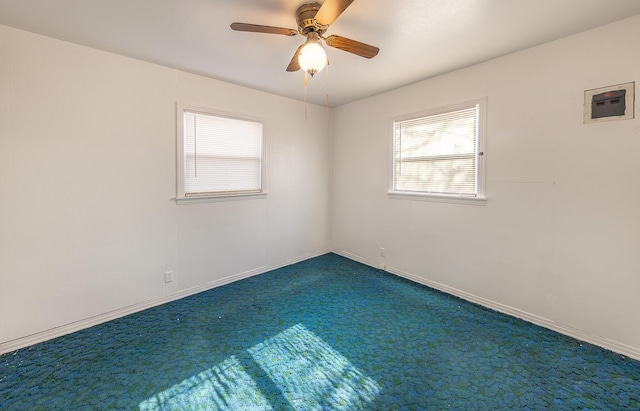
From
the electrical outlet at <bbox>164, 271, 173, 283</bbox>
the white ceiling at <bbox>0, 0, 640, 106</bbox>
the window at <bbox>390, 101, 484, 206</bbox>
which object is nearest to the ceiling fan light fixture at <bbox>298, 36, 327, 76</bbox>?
the white ceiling at <bbox>0, 0, 640, 106</bbox>

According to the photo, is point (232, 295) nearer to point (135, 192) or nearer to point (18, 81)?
point (135, 192)

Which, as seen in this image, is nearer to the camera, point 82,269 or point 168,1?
point 168,1

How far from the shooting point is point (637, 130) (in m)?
2.01

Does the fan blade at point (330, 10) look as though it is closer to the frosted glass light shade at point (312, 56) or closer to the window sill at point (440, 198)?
the frosted glass light shade at point (312, 56)

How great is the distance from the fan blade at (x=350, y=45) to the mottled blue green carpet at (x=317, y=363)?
7.65 feet

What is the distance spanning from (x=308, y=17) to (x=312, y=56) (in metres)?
0.32

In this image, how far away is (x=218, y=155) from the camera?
131 inches

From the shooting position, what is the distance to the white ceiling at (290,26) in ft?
6.08

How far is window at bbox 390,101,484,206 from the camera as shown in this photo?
9.54 ft

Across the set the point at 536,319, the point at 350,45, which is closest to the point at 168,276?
the point at 350,45

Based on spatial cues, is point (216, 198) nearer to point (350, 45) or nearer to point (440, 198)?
point (350, 45)

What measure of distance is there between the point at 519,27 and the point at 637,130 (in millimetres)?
1173

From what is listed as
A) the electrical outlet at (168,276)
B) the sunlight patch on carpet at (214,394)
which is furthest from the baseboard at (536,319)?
the electrical outlet at (168,276)

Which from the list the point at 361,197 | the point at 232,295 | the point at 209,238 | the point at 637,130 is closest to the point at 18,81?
the point at 209,238
